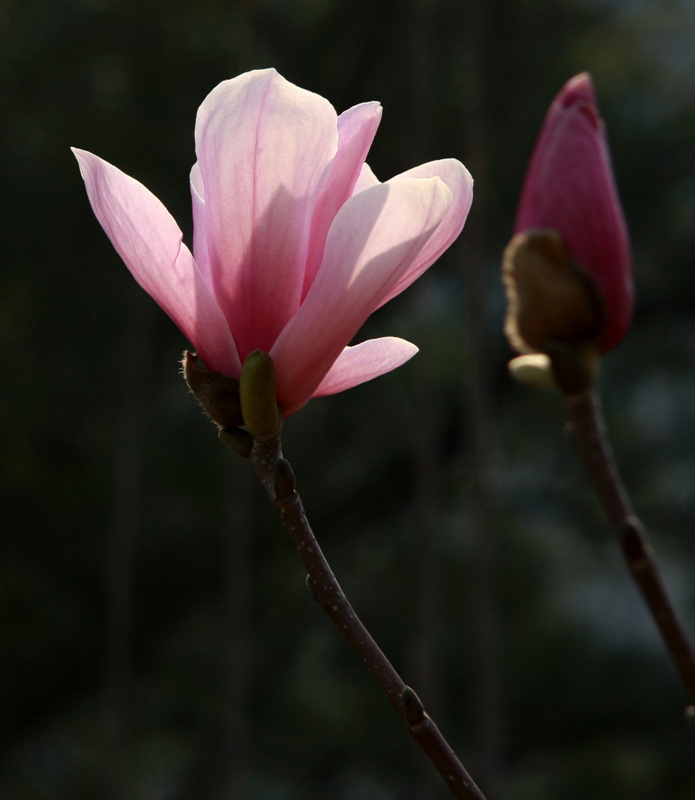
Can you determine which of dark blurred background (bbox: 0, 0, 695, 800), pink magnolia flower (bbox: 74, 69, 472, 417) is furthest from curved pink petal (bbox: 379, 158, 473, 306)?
dark blurred background (bbox: 0, 0, 695, 800)

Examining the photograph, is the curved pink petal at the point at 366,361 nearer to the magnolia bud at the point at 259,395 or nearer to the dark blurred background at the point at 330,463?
the magnolia bud at the point at 259,395

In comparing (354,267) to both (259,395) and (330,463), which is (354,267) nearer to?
(259,395)

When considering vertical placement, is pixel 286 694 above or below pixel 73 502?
below

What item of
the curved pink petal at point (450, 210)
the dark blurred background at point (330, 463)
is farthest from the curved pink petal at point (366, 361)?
the dark blurred background at point (330, 463)

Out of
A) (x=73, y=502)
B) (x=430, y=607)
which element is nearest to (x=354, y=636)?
(x=430, y=607)

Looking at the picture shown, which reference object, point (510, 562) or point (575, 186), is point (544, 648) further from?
point (575, 186)
